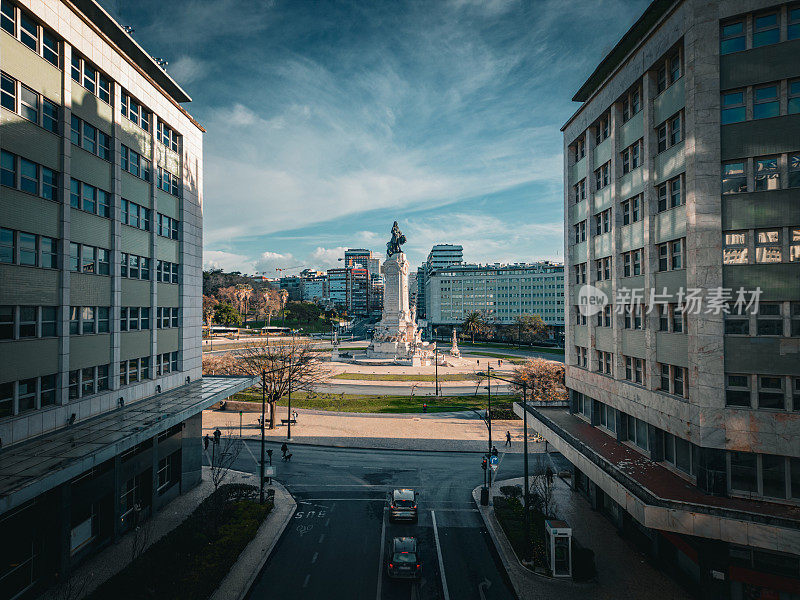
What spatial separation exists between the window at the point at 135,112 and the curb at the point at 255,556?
23976 millimetres

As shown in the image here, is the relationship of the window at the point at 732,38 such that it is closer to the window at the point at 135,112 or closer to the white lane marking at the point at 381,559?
the white lane marking at the point at 381,559

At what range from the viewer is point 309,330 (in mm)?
139750

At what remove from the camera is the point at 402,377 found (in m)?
65.0

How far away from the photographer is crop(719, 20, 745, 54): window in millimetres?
16172

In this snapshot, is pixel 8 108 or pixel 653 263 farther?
pixel 653 263

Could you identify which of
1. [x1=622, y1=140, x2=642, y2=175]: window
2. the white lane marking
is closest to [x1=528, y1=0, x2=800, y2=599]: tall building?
[x1=622, y1=140, x2=642, y2=175]: window

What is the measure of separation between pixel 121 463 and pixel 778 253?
2992cm

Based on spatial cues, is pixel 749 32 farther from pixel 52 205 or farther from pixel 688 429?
pixel 52 205

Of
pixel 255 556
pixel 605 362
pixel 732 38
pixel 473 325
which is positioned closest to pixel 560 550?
pixel 605 362

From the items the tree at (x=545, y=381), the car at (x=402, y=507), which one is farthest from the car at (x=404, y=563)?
the tree at (x=545, y=381)

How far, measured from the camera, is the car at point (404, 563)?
17.2 metres

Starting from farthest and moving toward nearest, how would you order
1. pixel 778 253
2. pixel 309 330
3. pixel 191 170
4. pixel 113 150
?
pixel 309 330 → pixel 191 170 → pixel 113 150 → pixel 778 253

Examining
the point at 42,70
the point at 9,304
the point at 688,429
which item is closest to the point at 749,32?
the point at 688,429

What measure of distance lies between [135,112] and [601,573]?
34.1 metres
